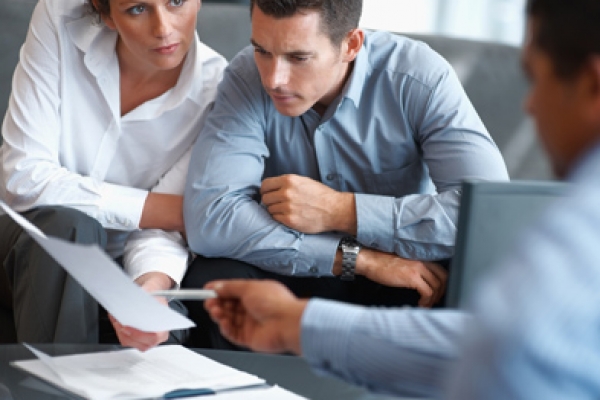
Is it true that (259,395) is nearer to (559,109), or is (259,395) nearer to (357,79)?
(559,109)

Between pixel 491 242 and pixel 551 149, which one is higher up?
pixel 551 149

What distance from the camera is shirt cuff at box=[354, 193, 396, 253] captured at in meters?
1.76

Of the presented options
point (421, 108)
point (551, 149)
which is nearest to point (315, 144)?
point (421, 108)

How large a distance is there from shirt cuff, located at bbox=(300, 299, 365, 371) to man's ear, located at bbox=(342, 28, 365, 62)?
3.67 feet

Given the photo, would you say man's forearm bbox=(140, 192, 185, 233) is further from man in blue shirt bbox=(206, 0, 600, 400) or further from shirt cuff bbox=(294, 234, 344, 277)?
man in blue shirt bbox=(206, 0, 600, 400)

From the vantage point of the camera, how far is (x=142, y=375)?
125 cm

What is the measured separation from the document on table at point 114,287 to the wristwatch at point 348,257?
71 cm

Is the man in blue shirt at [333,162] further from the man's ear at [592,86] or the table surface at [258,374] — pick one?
the man's ear at [592,86]

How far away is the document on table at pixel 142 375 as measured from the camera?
1.18 m

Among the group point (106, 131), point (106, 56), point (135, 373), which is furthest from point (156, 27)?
point (135, 373)

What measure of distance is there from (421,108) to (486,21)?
190 centimetres

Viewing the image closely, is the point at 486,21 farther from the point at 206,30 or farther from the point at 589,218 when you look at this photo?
the point at 589,218

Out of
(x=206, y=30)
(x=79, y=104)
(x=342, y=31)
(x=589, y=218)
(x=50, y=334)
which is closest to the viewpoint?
(x=589, y=218)

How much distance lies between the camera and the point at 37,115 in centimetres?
188
